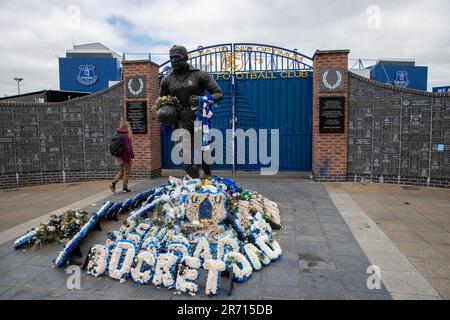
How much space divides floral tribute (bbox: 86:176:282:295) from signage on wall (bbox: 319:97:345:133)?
3677 millimetres

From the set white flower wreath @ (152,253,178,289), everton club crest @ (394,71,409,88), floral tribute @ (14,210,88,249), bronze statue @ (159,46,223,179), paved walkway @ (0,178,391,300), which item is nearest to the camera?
paved walkway @ (0,178,391,300)

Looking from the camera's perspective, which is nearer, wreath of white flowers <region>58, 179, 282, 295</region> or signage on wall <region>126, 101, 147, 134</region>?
wreath of white flowers <region>58, 179, 282, 295</region>

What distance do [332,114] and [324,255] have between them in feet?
16.3

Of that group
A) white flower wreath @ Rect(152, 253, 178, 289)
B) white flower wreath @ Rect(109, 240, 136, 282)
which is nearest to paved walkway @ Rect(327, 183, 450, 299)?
white flower wreath @ Rect(152, 253, 178, 289)

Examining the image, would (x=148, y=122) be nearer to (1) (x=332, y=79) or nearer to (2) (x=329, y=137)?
(2) (x=329, y=137)

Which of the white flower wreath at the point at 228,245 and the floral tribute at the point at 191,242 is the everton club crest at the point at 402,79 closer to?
the floral tribute at the point at 191,242

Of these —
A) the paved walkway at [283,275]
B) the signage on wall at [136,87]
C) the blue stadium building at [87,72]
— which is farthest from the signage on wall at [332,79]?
the blue stadium building at [87,72]

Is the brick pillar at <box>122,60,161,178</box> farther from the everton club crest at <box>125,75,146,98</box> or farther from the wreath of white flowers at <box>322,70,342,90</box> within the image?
the wreath of white flowers at <box>322,70,342,90</box>

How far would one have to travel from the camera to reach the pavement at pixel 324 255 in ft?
9.99

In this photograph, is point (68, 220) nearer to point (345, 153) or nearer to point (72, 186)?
point (72, 186)

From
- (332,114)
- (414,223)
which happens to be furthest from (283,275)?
(332,114)

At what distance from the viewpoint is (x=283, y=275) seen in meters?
3.34

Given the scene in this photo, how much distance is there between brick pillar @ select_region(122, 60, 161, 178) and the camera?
344 inches

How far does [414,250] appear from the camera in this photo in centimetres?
395
